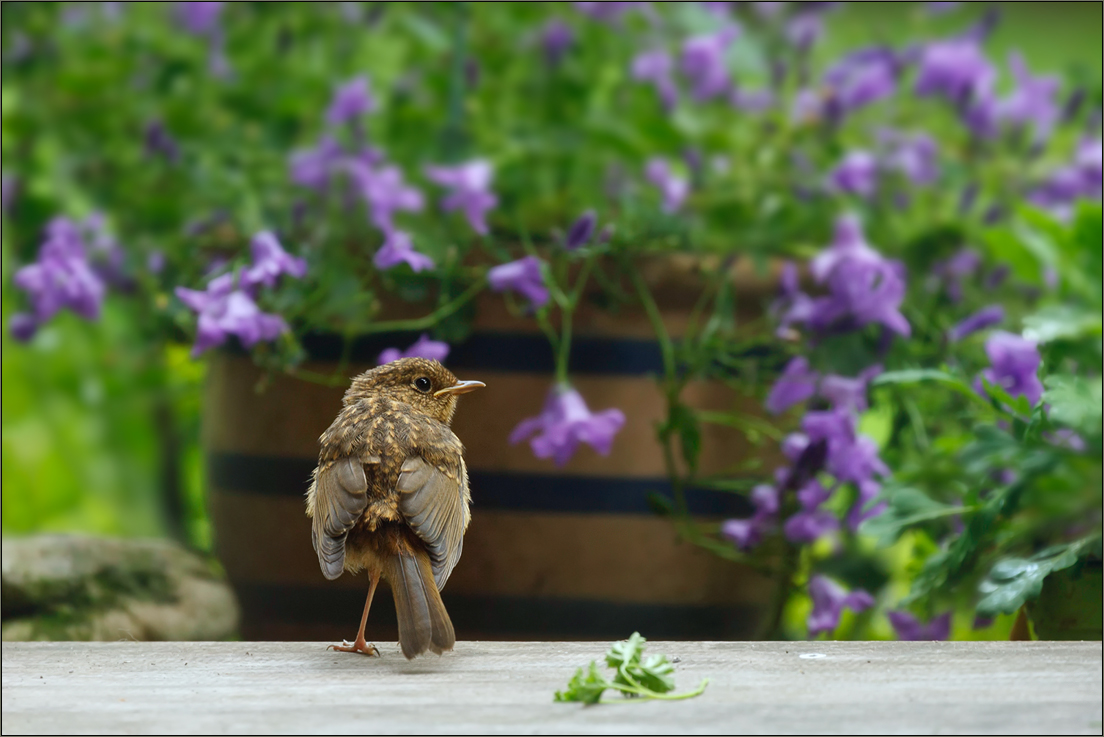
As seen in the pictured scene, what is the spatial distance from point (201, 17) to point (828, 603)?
1465mm

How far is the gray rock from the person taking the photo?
1.77m

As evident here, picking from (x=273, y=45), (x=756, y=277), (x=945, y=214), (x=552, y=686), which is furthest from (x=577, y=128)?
(x=552, y=686)

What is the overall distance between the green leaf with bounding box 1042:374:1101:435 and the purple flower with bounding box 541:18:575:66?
1014 mm

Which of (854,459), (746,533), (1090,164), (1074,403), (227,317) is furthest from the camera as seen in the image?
(1090,164)

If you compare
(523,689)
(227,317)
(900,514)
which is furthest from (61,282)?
(900,514)

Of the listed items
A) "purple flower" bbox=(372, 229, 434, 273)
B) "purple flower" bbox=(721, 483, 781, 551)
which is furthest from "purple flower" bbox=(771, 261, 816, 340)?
"purple flower" bbox=(372, 229, 434, 273)

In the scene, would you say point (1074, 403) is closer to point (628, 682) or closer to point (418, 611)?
point (628, 682)

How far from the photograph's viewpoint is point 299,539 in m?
1.81

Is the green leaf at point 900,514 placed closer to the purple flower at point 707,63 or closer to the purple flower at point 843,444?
the purple flower at point 843,444

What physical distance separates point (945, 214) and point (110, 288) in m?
1.57

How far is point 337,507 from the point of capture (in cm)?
120

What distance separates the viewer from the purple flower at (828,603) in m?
1.72

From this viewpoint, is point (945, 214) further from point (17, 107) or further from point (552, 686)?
point (17, 107)

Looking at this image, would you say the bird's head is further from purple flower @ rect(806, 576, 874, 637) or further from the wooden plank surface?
purple flower @ rect(806, 576, 874, 637)
